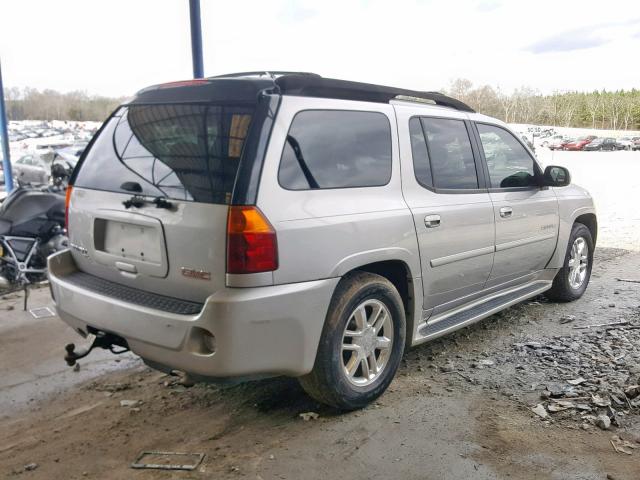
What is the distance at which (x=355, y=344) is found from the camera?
3.34m

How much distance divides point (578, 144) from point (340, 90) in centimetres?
3794

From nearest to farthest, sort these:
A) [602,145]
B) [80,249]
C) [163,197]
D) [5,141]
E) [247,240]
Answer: [247,240]
[163,197]
[80,249]
[5,141]
[602,145]

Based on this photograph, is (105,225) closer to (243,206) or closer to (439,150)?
(243,206)

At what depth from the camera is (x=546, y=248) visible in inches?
199

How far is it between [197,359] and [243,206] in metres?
0.79

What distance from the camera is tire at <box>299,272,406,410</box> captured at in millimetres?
3129

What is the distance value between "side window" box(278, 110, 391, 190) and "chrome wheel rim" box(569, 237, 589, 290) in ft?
9.93

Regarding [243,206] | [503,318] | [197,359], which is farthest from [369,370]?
[503,318]

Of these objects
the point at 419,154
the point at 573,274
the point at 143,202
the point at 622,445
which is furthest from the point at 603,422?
the point at 143,202

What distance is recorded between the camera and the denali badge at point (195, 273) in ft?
9.10

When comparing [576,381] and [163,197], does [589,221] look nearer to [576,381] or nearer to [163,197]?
[576,381]

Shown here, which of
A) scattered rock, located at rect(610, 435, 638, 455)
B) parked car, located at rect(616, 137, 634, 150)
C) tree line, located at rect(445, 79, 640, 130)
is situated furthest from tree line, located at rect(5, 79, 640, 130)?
scattered rock, located at rect(610, 435, 638, 455)

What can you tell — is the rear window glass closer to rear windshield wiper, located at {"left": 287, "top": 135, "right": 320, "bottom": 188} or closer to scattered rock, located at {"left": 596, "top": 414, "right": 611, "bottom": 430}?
rear windshield wiper, located at {"left": 287, "top": 135, "right": 320, "bottom": 188}

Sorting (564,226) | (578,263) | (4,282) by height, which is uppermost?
(564,226)
